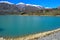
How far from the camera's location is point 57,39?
8.84 m

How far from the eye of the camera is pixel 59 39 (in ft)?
28.8

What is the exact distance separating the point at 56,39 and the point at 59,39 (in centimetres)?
17

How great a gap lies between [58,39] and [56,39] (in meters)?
0.11

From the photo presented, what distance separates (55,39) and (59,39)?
0.70 ft

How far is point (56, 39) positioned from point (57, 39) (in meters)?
0.05

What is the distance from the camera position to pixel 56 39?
8852mm

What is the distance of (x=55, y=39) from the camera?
880 cm

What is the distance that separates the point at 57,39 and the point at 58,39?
0.06 meters

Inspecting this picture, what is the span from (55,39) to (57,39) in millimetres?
121

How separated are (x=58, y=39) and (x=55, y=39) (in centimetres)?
16
